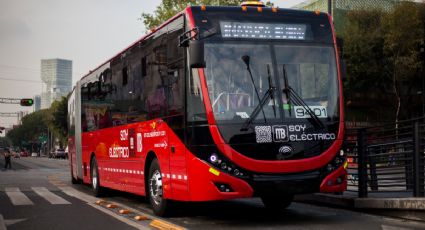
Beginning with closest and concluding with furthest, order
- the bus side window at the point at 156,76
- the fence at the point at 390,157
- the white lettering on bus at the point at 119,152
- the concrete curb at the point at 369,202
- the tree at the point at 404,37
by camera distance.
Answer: the concrete curb at the point at 369,202 → the fence at the point at 390,157 → the bus side window at the point at 156,76 → the white lettering on bus at the point at 119,152 → the tree at the point at 404,37

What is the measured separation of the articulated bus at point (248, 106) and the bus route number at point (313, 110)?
2cm

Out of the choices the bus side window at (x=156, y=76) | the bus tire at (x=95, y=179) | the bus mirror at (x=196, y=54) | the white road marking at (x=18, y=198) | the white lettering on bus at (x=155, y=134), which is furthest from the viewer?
the bus tire at (x=95, y=179)

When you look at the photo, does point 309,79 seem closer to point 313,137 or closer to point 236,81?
point 313,137

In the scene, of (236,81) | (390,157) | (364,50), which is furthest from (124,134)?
(364,50)

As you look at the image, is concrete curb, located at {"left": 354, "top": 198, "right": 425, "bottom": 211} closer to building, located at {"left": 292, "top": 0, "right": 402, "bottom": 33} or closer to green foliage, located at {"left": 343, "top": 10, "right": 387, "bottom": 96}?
green foliage, located at {"left": 343, "top": 10, "right": 387, "bottom": 96}

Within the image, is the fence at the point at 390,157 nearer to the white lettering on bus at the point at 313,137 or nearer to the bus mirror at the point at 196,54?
the white lettering on bus at the point at 313,137

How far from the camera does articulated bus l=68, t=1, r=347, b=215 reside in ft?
29.6

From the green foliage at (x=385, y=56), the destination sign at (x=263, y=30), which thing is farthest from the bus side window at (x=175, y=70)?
Result: the green foliage at (x=385, y=56)

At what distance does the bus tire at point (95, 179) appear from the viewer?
1566 cm

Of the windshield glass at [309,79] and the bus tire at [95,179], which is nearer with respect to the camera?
the windshield glass at [309,79]

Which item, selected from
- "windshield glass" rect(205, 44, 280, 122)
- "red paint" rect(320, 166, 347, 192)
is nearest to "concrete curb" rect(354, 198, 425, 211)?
"red paint" rect(320, 166, 347, 192)

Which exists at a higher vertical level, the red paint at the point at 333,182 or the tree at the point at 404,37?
the tree at the point at 404,37

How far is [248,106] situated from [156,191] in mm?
2650

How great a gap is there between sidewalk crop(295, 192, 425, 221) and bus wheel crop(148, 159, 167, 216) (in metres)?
3.52
